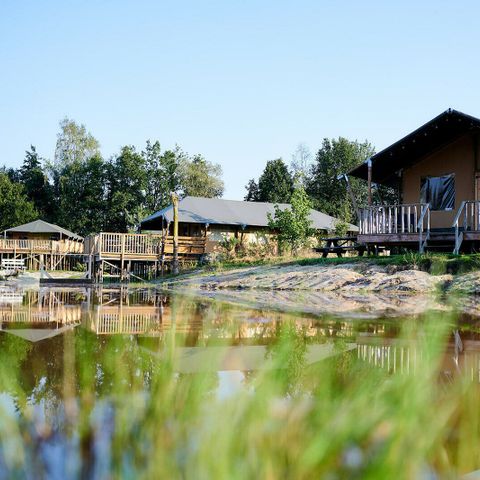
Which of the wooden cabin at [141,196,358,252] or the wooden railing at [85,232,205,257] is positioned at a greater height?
the wooden cabin at [141,196,358,252]

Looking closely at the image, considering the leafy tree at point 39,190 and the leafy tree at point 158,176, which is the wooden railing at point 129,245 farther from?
the leafy tree at point 39,190

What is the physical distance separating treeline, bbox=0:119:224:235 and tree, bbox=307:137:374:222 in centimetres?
1252

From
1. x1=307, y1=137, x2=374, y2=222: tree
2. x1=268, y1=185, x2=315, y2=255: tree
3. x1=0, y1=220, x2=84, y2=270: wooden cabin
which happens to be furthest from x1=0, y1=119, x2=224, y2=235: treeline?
x1=268, y1=185, x2=315, y2=255: tree

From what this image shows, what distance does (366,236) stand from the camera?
20.1 m

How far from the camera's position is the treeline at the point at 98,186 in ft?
188

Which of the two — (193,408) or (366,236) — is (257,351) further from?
(366,236)

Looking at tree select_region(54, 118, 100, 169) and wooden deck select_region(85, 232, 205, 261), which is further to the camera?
tree select_region(54, 118, 100, 169)

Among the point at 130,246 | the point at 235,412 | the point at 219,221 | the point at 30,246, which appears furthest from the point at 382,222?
the point at 30,246

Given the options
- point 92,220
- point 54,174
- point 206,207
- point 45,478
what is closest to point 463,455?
point 45,478

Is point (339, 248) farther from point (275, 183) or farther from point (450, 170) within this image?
point (275, 183)

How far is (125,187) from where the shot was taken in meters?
57.6

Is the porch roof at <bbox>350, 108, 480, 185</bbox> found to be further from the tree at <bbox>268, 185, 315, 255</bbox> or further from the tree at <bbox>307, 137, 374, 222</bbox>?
the tree at <bbox>307, 137, 374, 222</bbox>

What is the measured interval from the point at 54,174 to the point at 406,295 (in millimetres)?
55927

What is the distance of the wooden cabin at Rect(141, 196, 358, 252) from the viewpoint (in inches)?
1519
